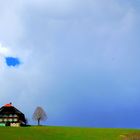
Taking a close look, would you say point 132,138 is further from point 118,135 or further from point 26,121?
point 26,121

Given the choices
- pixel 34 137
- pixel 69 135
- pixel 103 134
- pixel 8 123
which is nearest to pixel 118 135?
pixel 103 134

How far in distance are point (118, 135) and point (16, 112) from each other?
60.6 m

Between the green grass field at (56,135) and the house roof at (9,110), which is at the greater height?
the house roof at (9,110)

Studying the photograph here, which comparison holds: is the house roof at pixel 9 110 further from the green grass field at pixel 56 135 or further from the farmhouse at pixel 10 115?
the green grass field at pixel 56 135

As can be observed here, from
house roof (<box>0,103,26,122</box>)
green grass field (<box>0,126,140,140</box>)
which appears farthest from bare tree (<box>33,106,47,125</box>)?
green grass field (<box>0,126,140,140</box>)

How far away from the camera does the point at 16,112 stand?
470ft

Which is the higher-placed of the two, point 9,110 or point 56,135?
point 9,110

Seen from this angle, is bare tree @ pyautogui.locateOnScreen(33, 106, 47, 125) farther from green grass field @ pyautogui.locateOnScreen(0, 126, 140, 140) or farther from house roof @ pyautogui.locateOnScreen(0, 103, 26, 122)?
green grass field @ pyautogui.locateOnScreen(0, 126, 140, 140)

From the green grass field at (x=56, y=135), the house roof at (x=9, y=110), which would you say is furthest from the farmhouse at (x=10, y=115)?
the green grass field at (x=56, y=135)

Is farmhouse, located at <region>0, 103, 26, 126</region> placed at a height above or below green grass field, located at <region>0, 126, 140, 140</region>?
above

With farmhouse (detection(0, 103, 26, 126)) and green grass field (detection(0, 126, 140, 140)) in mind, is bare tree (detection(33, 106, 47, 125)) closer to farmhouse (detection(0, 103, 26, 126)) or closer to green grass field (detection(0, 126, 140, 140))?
farmhouse (detection(0, 103, 26, 126))

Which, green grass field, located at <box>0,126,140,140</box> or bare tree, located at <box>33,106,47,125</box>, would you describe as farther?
bare tree, located at <box>33,106,47,125</box>

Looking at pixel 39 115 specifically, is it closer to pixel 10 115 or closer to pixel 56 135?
pixel 10 115

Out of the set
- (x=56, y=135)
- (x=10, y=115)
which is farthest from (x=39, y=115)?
(x=56, y=135)
